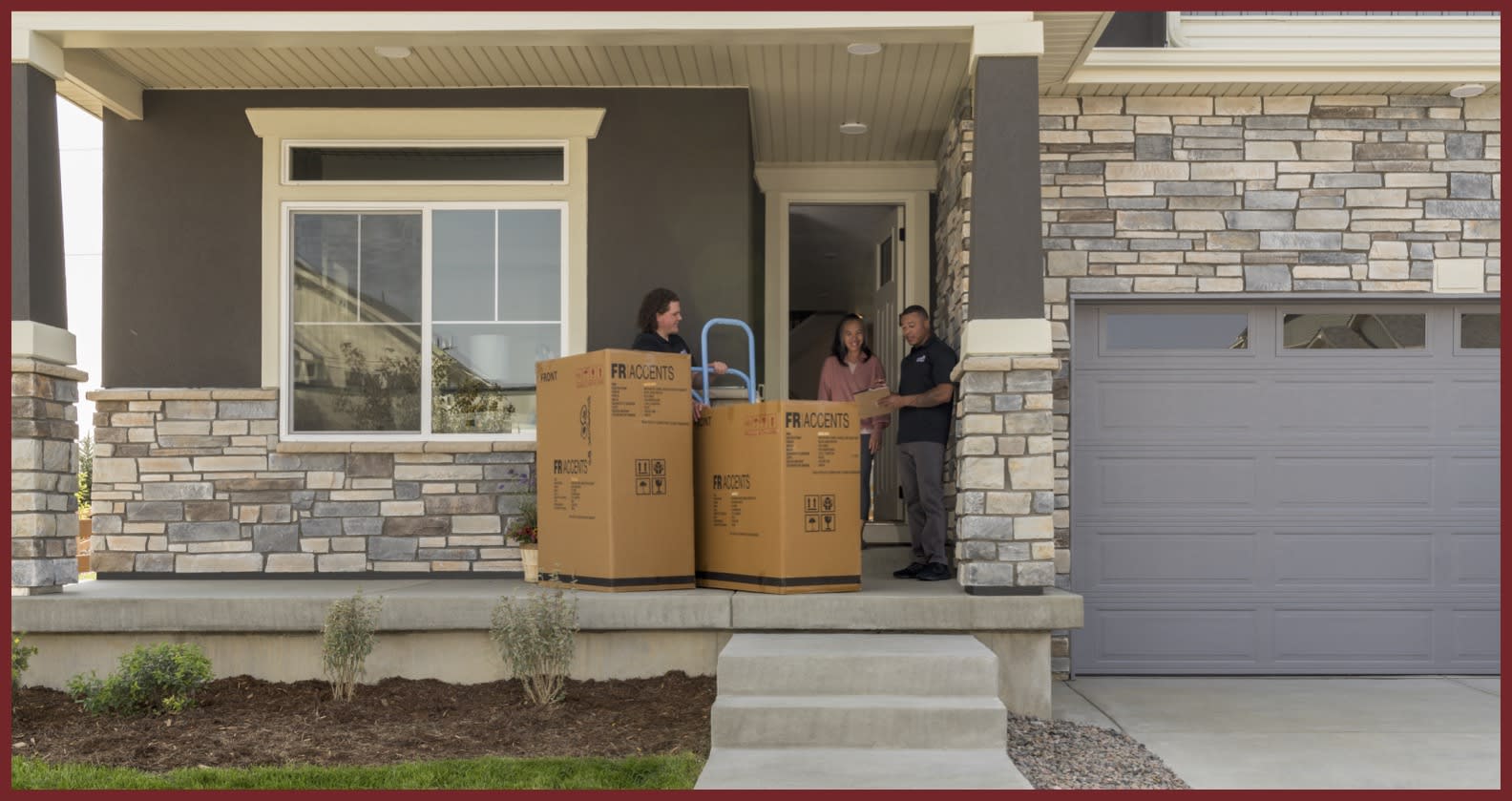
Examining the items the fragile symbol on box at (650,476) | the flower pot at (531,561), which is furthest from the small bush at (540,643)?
the flower pot at (531,561)

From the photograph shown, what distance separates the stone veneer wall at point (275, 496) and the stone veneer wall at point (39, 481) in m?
1.01

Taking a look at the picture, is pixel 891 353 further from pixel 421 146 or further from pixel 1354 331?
A: pixel 421 146

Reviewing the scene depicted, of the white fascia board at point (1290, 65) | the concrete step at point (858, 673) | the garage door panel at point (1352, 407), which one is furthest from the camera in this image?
the garage door panel at point (1352, 407)

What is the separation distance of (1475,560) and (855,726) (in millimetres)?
4752

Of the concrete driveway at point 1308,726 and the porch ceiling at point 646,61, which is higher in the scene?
the porch ceiling at point 646,61

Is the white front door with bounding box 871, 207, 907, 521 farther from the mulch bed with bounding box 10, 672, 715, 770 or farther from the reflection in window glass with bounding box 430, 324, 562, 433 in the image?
the mulch bed with bounding box 10, 672, 715, 770

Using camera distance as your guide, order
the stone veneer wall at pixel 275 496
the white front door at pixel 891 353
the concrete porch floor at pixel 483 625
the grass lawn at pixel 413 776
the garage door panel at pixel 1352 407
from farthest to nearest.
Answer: the white front door at pixel 891 353 < the garage door panel at pixel 1352 407 < the stone veneer wall at pixel 275 496 < the concrete porch floor at pixel 483 625 < the grass lawn at pixel 413 776

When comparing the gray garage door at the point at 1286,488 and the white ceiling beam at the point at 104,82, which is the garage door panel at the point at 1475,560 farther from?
the white ceiling beam at the point at 104,82

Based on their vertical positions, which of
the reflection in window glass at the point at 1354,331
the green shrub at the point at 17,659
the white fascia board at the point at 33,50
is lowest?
the green shrub at the point at 17,659

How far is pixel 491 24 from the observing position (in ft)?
21.4

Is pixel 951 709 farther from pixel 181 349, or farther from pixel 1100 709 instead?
pixel 181 349

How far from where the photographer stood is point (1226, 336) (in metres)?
8.12

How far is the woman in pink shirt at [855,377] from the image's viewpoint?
8.14 meters

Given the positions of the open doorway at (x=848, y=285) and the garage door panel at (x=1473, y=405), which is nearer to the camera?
the garage door panel at (x=1473, y=405)
